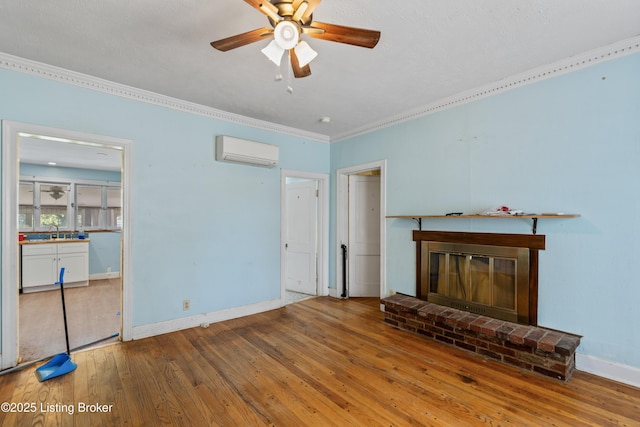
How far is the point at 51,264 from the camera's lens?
521cm

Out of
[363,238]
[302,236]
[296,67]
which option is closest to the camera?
[296,67]

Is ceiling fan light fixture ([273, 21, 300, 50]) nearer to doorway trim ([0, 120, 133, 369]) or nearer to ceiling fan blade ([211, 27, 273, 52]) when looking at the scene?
ceiling fan blade ([211, 27, 273, 52])

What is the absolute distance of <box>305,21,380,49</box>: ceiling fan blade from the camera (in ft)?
5.13

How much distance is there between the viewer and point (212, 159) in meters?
3.56

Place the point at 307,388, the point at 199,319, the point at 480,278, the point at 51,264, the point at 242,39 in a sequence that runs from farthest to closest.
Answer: the point at 51,264
the point at 199,319
the point at 480,278
the point at 307,388
the point at 242,39

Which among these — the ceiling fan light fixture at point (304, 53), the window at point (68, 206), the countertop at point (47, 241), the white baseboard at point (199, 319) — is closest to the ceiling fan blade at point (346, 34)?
the ceiling fan light fixture at point (304, 53)

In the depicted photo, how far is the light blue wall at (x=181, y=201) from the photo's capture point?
106 inches

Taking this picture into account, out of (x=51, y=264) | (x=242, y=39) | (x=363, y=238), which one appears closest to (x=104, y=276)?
(x=51, y=264)

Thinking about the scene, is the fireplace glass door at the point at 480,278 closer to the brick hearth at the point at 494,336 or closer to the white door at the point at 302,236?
the brick hearth at the point at 494,336

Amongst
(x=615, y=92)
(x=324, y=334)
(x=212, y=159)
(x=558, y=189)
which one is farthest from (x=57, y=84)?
(x=615, y=92)

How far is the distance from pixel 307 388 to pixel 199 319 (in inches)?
72.7

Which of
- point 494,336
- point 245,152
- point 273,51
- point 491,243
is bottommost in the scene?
point 494,336

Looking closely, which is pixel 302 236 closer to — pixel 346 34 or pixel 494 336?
pixel 494 336

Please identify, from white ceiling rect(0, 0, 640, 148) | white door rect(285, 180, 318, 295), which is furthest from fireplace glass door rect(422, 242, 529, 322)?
white door rect(285, 180, 318, 295)
